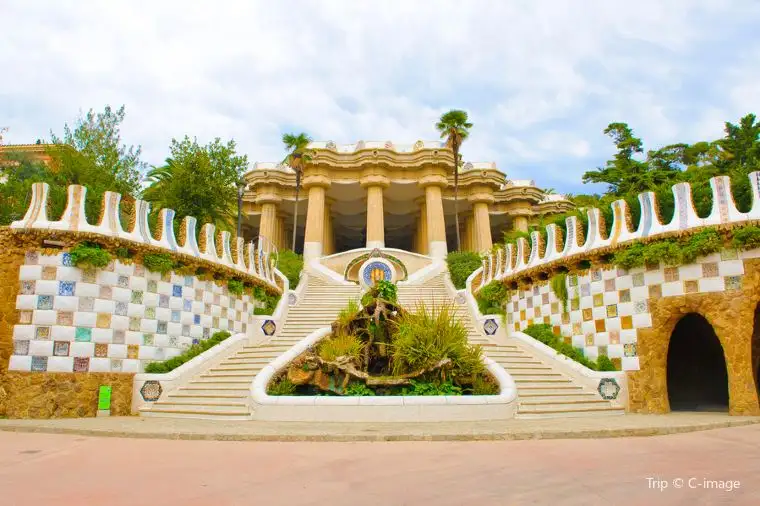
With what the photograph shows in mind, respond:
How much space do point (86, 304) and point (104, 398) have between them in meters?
2.11

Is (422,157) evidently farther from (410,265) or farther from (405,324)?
(405,324)

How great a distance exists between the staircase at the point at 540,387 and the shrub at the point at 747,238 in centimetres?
436

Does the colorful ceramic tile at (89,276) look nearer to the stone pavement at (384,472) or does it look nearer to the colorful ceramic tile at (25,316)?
the colorful ceramic tile at (25,316)

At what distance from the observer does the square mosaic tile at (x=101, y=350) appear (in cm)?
1209

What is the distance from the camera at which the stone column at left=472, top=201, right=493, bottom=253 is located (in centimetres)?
3791

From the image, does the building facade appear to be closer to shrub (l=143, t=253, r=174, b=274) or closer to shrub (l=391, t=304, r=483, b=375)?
shrub (l=143, t=253, r=174, b=274)

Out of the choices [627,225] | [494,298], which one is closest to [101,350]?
[494,298]

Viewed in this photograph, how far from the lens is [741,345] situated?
11.1 meters

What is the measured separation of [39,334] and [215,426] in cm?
499

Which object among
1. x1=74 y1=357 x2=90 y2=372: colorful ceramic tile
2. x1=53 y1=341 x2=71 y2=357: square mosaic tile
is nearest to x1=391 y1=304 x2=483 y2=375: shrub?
x1=74 y1=357 x2=90 y2=372: colorful ceramic tile

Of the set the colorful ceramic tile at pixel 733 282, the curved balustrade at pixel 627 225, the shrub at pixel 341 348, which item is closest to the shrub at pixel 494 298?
the curved balustrade at pixel 627 225

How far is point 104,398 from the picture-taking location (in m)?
11.9

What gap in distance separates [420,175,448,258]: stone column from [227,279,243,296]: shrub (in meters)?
19.2

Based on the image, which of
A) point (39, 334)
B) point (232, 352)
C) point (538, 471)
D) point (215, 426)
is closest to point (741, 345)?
point (538, 471)
